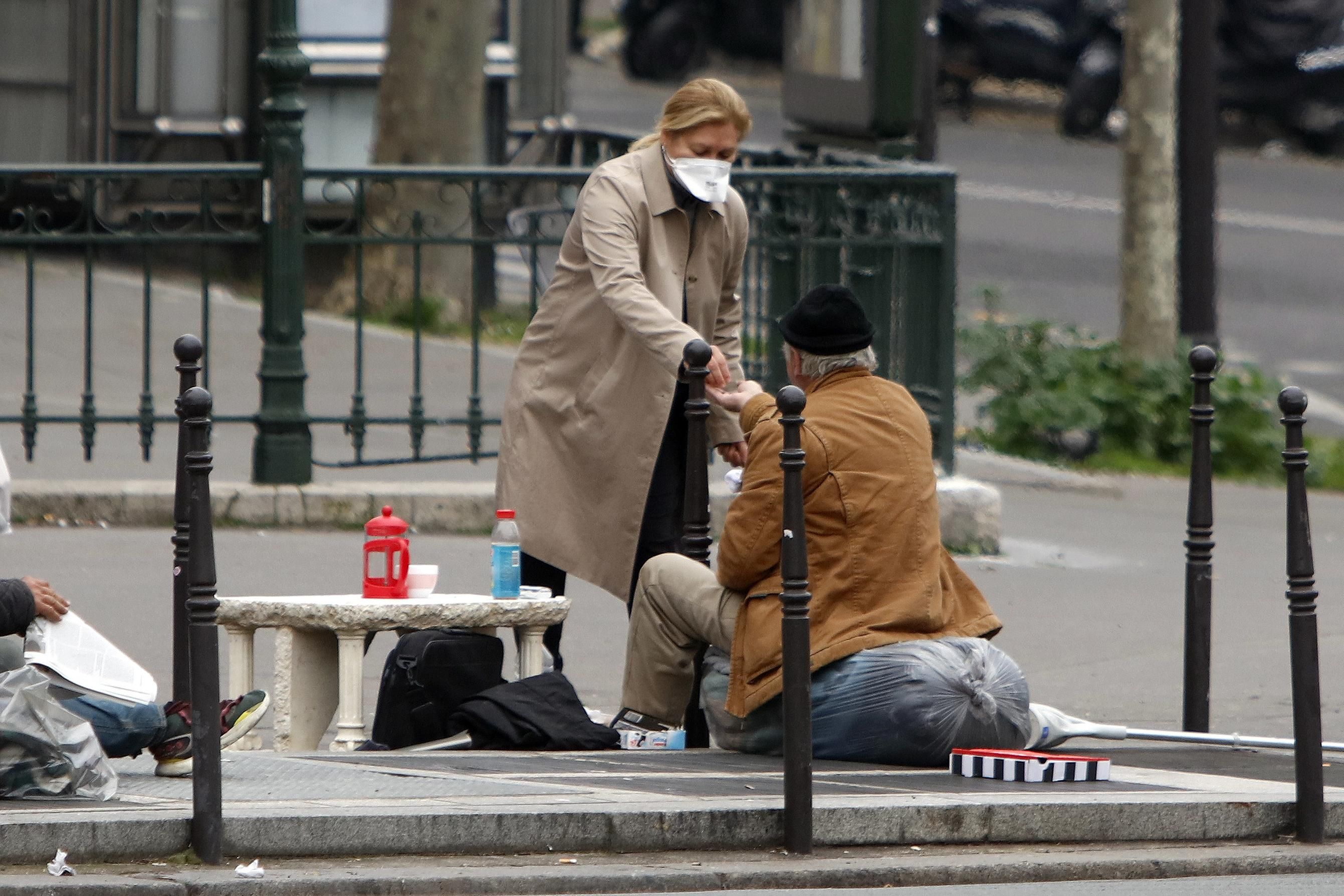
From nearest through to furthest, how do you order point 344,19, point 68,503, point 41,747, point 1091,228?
point 41,747, point 68,503, point 344,19, point 1091,228

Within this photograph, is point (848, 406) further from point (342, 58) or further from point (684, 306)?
point (342, 58)

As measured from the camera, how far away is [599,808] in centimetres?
532

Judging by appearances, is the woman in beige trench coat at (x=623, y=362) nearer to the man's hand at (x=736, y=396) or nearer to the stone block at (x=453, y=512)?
the man's hand at (x=736, y=396)

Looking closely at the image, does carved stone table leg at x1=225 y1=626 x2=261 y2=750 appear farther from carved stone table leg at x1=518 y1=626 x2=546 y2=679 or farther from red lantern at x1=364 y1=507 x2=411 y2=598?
carved stone table leg at x1=518 y1=626 x2=546 y2=679

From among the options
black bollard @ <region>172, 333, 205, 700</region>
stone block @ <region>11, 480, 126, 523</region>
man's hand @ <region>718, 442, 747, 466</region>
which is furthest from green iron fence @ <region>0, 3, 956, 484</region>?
black bollard @ <region>172, 333, 205, 700</region>

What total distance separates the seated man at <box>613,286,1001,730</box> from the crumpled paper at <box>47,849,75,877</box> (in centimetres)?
172

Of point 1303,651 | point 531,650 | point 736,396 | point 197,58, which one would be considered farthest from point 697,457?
point 197,58

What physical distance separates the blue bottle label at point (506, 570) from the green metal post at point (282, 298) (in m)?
3.15

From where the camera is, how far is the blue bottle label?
6586 mm

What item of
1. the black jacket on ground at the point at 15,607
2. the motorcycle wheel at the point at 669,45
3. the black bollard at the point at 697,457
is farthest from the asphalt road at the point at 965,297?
the black jacket on ground at the point at 15,607

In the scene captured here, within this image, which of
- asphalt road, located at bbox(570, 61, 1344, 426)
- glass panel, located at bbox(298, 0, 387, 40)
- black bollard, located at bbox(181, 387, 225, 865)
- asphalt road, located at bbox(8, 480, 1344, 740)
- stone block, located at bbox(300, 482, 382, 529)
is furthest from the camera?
asphalt road, located at bbox(570, 61, 1344, 426)

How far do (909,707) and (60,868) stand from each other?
208 cm

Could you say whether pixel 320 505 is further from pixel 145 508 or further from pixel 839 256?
pixel 839 256

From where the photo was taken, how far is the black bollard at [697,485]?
6.26 m
